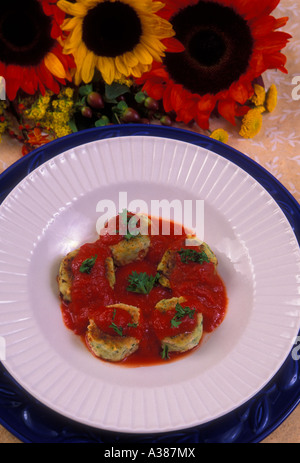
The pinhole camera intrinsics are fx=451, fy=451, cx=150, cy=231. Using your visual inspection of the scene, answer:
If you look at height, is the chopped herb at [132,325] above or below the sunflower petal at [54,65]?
below

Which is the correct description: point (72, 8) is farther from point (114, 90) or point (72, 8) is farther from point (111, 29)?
point (114, 90)

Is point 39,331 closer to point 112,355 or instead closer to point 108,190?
point 112,355

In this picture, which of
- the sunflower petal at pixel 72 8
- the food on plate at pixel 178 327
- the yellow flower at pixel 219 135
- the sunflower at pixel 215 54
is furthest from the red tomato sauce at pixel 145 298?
the sunflower petal at pixel 72 8

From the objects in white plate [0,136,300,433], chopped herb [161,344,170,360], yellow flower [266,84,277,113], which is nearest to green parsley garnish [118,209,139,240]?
white plate [0,136,300,433]

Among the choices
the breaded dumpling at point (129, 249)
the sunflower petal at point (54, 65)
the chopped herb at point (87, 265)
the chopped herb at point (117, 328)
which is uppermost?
the sunflower petal at point (54, 65)

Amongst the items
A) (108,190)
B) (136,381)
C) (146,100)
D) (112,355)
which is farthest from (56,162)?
(136,381)

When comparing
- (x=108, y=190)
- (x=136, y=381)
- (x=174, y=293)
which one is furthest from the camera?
(x=108, y=190)

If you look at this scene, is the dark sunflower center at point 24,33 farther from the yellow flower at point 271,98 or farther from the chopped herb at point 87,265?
the yellow flower at point 271,98
